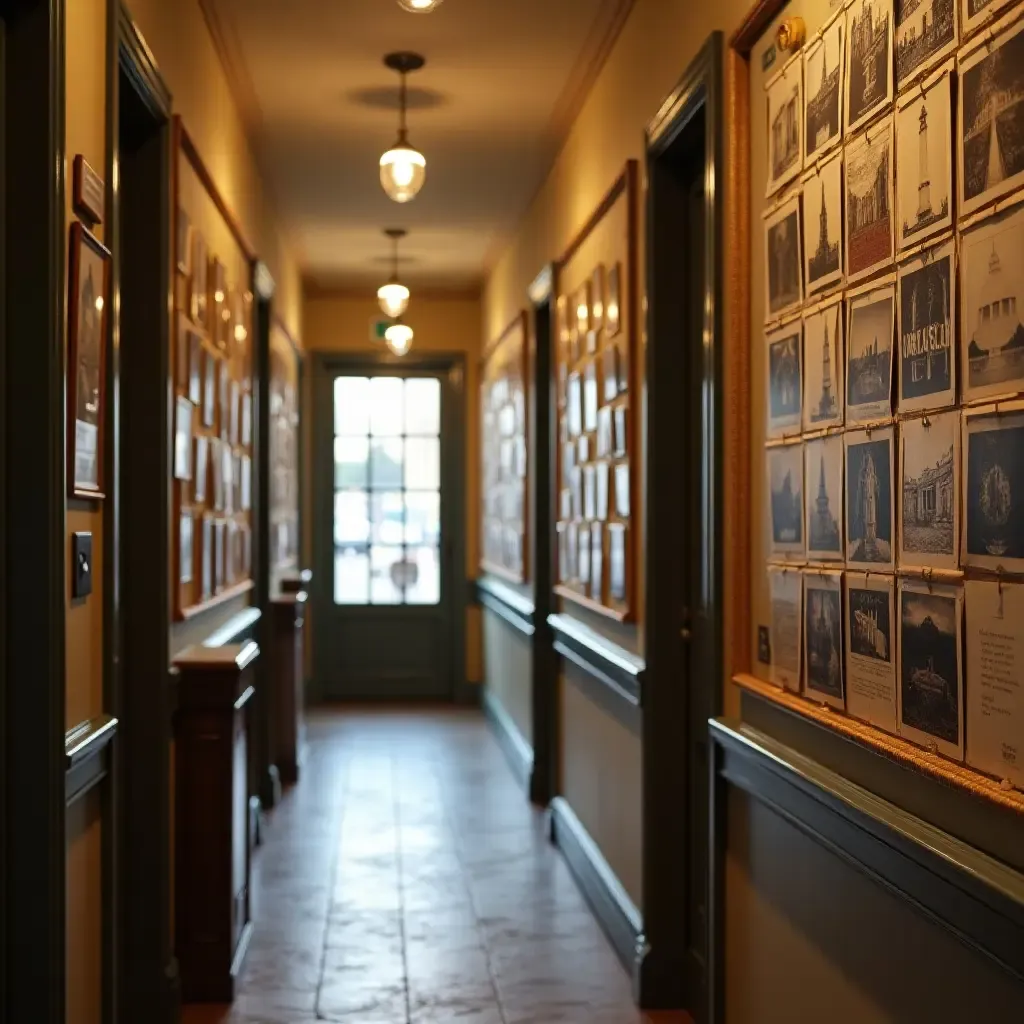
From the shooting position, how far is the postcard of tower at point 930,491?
6.38 ft

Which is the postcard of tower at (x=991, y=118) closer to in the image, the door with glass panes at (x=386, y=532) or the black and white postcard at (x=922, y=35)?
the black and white postcard at (x=922, y=35)

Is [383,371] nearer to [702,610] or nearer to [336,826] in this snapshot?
[336,826]

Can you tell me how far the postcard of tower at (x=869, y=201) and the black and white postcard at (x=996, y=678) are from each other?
0.63 m

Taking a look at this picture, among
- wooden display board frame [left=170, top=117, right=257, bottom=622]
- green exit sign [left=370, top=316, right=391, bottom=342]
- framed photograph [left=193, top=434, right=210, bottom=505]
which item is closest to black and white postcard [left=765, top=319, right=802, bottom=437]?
wooden display board frame [left=170, top=117, right=257, bottom=622]

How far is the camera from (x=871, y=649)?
2.28m

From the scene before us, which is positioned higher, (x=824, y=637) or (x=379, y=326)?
(x=379, y=326)

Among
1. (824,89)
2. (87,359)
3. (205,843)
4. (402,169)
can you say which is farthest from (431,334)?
(824,89)

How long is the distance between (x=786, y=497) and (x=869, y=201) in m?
0.69

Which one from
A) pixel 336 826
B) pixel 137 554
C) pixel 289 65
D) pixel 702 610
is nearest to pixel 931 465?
pixel 702 610

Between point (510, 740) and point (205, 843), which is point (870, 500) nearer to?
point (205, 843)

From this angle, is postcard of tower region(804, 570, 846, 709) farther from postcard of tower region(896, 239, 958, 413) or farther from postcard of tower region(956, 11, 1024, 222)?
postcard of tower region(956, 11, 1024, 222)

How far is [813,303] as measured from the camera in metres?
2.56

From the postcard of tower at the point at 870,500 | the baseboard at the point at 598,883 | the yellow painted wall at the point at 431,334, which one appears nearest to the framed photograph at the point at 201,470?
the baseboard at the point at 598,883

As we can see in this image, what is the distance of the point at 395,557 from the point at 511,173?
465cm
